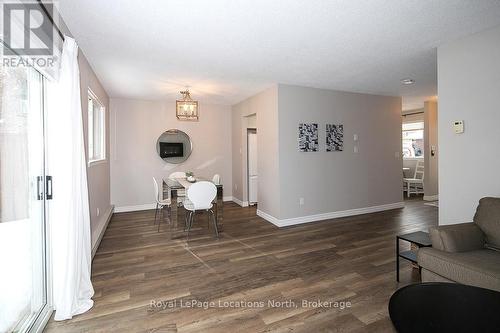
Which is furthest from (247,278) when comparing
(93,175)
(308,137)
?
(308,137)

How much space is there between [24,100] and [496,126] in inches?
164

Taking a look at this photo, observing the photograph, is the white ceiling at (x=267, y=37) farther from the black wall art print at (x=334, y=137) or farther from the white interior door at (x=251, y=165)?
the white interior door at (x=251, y=165)

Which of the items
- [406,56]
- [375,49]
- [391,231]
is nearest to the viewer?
[375,49]

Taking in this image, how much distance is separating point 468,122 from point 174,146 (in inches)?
204

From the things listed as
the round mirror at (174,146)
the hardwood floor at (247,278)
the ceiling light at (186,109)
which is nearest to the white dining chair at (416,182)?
the hardwood floor at (247,278)

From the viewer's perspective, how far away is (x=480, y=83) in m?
2.46

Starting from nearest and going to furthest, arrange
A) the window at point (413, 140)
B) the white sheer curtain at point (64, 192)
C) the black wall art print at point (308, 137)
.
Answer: the white sheer curtain at point (64, 192), the black wall art print at point (308, 137), the window at point (413, 140)

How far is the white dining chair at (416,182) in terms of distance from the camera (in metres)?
7.03

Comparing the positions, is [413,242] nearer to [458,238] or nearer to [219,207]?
[458,238]

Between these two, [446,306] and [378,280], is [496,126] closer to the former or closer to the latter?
[378,280]

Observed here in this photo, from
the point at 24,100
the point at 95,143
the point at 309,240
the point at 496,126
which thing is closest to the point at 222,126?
the point at 95,143

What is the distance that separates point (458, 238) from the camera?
6.59ft

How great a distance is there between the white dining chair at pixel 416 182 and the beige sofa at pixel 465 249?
5473mm

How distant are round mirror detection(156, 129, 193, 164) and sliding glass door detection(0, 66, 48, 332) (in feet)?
11.9
